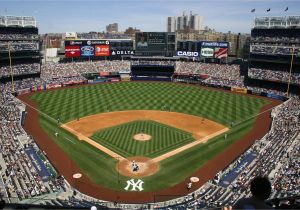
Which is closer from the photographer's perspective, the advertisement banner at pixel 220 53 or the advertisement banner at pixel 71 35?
the advertisement banner at pixel 220 53

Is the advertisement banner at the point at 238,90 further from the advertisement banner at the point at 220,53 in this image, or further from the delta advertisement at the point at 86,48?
the delta advertisement at the point at 86,48

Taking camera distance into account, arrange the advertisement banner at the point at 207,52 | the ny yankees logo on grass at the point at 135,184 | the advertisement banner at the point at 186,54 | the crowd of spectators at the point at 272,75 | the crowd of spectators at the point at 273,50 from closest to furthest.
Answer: the ny yankees logo on grass at the point at 135,184
the crowd of spectators at the point at 272,75
the crowd of spectators at the point at 273,50
the advertisement banner at the point at 207,52
the advertisement banner at the point at 186,54

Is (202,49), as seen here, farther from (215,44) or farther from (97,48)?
(97,48)

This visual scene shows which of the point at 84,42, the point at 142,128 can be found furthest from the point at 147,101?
the point at 84,42

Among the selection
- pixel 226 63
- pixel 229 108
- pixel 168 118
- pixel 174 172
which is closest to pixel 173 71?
pixel 226 63

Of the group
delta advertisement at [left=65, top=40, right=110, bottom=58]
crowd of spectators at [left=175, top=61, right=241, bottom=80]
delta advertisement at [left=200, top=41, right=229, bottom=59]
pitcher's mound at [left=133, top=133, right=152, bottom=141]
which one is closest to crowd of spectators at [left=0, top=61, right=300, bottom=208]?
pitcher's mound at [left=133, top=133, right=152, bottom=141]

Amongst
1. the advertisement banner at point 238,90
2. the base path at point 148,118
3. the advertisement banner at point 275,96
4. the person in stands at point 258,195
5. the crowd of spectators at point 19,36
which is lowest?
the base path at point 148,118

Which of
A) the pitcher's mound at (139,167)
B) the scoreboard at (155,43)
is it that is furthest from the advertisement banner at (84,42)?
the pitcher's mound at (139,167)
